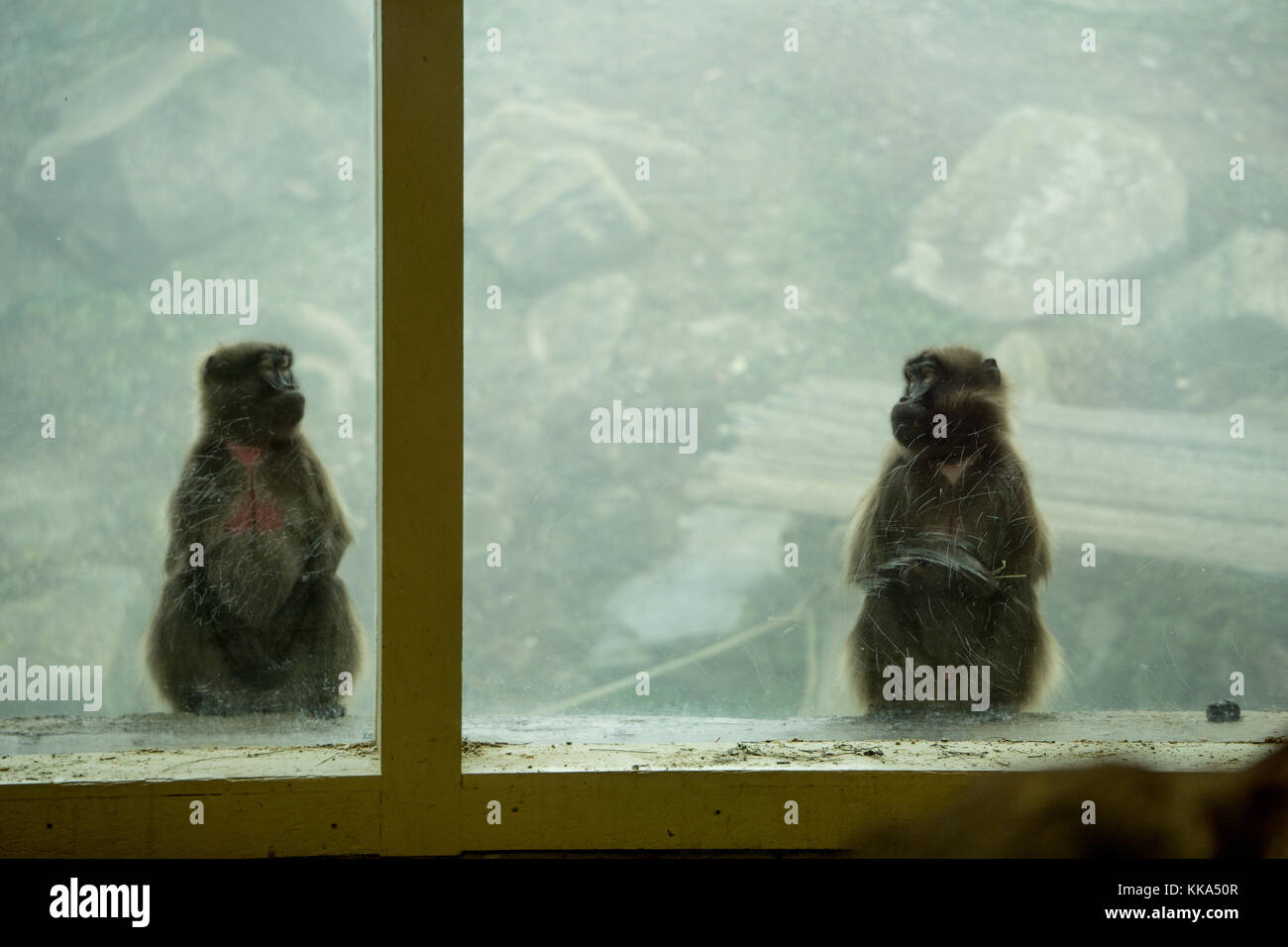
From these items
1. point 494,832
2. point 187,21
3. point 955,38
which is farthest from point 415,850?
point 955,38

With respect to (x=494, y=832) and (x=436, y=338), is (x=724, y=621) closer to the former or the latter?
(x=494, y=832)

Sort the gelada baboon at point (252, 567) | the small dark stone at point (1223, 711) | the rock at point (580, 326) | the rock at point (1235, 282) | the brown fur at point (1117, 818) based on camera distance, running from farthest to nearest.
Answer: the rock at point (1235, 282), the rock at point (580, 326), the small dark stone at point (1223, 711), the gelada baboon at point (252, 567), the brown fur at point (1117, 818)

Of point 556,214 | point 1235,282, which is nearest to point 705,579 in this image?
point 556,214

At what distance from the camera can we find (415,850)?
2684mm

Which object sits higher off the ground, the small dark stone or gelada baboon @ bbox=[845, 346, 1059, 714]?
gelada baboon @ bbox=[845, 346, 1059, 714]

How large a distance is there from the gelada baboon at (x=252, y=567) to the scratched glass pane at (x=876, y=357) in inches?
21.9

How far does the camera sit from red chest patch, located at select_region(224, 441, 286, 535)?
337 centimetres

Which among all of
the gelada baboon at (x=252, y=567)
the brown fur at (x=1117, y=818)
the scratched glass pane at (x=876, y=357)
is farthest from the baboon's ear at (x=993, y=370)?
the brown fur at (x=1117, y=818)

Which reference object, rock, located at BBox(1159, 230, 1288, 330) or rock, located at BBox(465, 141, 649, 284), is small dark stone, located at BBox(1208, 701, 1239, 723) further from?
rock, located at BBox(465, 141, 649, 284)

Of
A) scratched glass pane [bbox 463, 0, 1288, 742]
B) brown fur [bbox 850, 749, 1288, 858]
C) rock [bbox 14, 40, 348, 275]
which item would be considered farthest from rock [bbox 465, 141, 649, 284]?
brown fur [bbox 850, 749, 1288, 858]

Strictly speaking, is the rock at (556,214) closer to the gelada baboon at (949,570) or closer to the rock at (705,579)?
the rock at (705,579)

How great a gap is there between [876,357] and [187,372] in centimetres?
239

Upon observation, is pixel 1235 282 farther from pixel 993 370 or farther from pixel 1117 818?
pixel 1117 818

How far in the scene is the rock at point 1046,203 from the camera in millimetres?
3771
